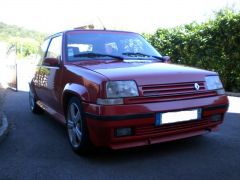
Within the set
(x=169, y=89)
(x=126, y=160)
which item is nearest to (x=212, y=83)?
(x=169, y=89)

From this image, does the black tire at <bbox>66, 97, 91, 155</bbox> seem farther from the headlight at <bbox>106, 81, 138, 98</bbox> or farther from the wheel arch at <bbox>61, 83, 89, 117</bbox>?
the headlight at <bbox>106, 81, 138, 98</bbox>

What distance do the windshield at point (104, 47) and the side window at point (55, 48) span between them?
0.21 m

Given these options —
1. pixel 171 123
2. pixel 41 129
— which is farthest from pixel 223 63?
pixel 171 123

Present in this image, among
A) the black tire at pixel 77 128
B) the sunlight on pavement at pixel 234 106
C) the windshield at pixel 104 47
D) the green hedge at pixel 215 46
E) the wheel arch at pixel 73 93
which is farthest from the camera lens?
the green hedge at pixel 215 46

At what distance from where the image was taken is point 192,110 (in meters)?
4.09

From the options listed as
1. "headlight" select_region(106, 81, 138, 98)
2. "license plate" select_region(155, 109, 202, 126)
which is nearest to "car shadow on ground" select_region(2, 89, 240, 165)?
"license plate" select_region(155, 109, 202, 126)

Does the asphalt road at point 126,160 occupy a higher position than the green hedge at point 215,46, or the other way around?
the green hedge at point 215,46

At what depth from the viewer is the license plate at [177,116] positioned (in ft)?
12.8

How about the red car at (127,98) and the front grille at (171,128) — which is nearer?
the red car at (127,98)

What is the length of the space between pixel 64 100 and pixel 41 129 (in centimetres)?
151

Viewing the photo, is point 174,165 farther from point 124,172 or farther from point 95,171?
point 95,171

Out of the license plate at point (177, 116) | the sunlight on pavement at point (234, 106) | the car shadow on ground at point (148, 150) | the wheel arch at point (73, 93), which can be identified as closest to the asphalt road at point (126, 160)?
the car shadow on ground at point (148, 150)

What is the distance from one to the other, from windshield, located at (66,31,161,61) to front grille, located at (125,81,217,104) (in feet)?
3.76

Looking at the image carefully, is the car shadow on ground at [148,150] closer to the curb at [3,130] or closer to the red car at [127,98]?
the red car at [127,98]
